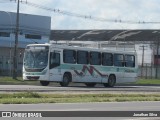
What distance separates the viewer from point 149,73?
88.8 metres

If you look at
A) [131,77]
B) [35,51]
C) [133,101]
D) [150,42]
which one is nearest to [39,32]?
[150,42]

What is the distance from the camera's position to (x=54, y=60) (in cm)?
3972

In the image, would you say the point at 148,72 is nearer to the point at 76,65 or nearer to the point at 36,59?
the point at 76,65

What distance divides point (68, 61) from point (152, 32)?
66511 millimetres

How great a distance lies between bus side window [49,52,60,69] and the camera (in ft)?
130

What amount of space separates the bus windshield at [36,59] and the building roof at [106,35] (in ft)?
199

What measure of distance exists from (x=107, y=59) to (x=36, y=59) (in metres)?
7.06

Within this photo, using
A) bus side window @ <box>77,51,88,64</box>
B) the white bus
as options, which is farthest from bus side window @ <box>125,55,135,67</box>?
bus side window @ <box>77,51,88,64</box>

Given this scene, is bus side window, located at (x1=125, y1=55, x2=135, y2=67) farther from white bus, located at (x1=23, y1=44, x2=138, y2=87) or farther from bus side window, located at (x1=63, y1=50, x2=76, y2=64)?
bus side window, located at (x1=63, y1=50, x2=76, y2=64)

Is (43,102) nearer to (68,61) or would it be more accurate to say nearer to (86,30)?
(68,61)

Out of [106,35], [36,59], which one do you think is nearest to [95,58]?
[36,59]

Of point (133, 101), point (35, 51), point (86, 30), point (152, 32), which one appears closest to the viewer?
point (133, 101)

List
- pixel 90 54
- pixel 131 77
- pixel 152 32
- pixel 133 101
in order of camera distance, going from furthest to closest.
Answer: pixel 152 32 → pixel 131 77 → pixel 90 54 → pixel 133 101

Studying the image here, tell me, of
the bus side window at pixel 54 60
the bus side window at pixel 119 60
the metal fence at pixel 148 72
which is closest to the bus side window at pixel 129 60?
the bus side window at pixel 119 60
